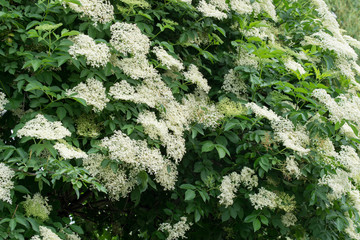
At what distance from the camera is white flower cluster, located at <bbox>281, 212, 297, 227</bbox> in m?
3.86

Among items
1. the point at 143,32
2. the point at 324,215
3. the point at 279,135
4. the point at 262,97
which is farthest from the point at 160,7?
the point at 324,215

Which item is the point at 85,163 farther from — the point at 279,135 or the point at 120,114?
the point at 279,135

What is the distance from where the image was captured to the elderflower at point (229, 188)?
3527 mm

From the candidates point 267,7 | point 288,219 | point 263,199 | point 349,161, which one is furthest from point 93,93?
point 349,161

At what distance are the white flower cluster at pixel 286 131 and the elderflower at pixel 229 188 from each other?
469 mm

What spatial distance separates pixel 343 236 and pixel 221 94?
5.80 feet

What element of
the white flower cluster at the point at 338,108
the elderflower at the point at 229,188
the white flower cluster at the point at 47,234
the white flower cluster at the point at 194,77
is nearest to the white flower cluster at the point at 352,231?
the white flower cluster at the point at 338,108

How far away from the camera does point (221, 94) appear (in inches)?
159

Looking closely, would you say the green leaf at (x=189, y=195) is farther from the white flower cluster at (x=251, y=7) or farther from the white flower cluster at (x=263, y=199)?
the white flower cluster at (x=251, y=7)

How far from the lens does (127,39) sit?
3197 millimetres

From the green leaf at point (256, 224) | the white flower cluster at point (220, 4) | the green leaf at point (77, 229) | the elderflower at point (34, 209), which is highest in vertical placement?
the white flower cluster at point (220, 4)

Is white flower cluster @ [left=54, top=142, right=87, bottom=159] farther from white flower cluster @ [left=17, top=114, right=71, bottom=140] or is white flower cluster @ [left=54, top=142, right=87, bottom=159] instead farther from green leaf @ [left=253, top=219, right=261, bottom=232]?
green leaf @ [left=253, top=219, right=261, bottom=232]

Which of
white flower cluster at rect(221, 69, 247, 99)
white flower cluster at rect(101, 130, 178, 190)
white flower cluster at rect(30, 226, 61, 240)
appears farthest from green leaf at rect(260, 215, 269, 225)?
white flower cluster at rect(30, 226, 61, 240)

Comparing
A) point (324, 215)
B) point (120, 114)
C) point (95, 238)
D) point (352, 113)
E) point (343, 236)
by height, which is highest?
point (352, 113)
